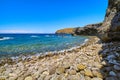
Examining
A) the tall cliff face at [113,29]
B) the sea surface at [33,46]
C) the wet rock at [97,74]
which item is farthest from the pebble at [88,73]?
the sea surface at [33,46]

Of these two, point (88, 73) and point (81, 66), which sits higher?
point (81, 66)

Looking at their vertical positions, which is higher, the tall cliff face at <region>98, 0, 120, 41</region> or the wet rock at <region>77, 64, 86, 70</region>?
the tall cliff face at <region>98, 0, 120, 41</region>

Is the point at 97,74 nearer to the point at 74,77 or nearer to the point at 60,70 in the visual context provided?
the point at 74,77

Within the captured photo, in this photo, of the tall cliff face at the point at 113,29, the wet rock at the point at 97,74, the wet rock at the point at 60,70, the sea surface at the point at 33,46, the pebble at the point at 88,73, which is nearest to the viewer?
the wet rock at the point at 97,74

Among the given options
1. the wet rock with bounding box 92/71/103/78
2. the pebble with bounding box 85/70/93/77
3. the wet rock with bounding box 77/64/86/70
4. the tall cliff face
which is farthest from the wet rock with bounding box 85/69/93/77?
the tall cliff face

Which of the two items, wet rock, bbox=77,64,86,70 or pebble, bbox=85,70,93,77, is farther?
wet rock, bbox=77,64,86,70

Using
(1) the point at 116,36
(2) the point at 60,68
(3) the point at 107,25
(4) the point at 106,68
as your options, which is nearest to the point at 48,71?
(2) the point at 60,68

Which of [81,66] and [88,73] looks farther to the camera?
[81,66]

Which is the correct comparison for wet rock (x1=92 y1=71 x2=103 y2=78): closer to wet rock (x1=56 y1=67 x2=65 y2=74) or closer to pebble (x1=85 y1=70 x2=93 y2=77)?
pebble (x1=85 y1=70 x2=93 y2=77)

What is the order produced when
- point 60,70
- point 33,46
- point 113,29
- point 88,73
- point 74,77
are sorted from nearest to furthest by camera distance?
1. point 74,77
2. point 88,73
3. point 60,70
4. point 113,29
5. point 33,46

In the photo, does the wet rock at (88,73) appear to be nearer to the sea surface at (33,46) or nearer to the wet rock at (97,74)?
the wet rock at (97,74)

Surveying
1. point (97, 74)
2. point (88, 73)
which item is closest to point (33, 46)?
point (88, 73)

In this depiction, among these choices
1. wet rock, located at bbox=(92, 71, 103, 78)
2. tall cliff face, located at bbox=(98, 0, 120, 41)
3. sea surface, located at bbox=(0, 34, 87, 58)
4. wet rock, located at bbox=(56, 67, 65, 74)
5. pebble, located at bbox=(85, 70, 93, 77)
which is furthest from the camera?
sea surface, located at bbox=(0, 34, 87, 58)

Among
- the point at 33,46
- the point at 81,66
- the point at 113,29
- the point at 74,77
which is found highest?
the point at 113,29
